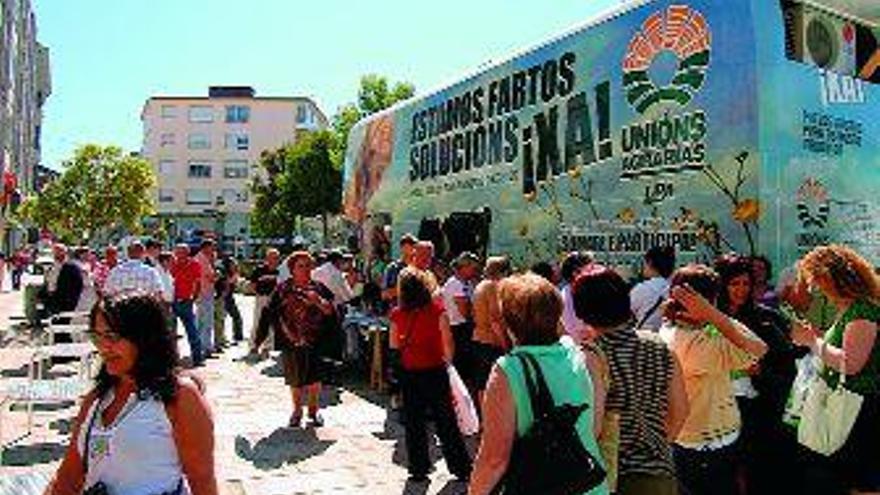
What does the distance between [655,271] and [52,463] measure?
513 cm

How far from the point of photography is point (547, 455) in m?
3.31

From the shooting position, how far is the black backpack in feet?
10.9

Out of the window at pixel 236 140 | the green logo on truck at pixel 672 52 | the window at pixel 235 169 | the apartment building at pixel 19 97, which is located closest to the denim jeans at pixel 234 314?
the apartment building at pixel 19 97

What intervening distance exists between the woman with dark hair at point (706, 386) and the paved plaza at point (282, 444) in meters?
2.81

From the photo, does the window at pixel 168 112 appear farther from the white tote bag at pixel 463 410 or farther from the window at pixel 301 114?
the white tote bag at pixel 463 410

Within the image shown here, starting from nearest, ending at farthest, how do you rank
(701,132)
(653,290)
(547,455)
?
(547,455) < (653,290) < (701,132)

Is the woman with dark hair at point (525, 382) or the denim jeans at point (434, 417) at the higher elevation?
the woman with dark hair at point (525, 382)

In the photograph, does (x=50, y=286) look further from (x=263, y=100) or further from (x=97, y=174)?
(x=263, y=100)

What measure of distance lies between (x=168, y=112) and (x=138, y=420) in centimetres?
9334

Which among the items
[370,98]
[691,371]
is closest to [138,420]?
[691,371]

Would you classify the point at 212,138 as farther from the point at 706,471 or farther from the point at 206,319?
the point at 706,471

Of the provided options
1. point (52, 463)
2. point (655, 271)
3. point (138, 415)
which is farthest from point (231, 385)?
point (138, 415)

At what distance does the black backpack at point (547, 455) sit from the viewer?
10.9ft

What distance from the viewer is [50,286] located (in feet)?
51.5
